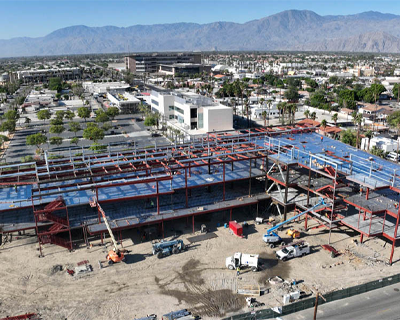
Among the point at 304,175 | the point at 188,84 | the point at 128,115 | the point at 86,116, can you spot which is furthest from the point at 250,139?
the point at 188,84

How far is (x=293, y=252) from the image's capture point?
32.9 meters

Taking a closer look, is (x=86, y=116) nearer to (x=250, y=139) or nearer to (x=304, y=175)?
(x=250, y=139)

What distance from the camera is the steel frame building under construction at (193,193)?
113 feet

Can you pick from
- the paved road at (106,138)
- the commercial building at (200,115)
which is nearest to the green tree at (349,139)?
the commercial building at (200,115)

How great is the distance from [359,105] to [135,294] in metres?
100

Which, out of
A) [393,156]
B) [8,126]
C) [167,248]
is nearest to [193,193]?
[167,248]

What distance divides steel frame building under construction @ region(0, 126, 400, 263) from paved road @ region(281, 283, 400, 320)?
5797 millimetres

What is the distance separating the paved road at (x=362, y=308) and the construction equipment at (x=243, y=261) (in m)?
5.96

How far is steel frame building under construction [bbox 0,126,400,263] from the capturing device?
113 feet

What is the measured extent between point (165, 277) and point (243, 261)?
6858 mm

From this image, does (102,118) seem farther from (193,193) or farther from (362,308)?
(362,308)

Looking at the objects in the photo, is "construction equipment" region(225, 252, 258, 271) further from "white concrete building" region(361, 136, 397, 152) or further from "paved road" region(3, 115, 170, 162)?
"white concrete building" region(361, 136, 397, 152)

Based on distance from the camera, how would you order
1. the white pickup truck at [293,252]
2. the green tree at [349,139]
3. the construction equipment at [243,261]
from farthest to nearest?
the green tree at [349,139] → the white pickup truck at [293,252] → the construction equipment at [243,261]

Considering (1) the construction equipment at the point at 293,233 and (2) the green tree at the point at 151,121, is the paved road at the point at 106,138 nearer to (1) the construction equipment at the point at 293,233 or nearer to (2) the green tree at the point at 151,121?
(2) the green tree at the point at 151,121
